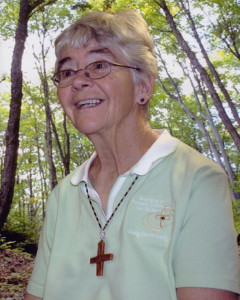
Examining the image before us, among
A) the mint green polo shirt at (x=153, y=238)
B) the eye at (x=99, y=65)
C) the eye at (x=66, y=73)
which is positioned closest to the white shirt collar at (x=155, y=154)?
the mint green polo shirt at (x=153, y=238)

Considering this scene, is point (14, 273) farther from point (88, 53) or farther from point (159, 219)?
point (159, 219)

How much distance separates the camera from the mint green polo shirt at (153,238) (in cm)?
110

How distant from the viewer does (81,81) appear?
5.51ft

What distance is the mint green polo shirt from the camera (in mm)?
1101

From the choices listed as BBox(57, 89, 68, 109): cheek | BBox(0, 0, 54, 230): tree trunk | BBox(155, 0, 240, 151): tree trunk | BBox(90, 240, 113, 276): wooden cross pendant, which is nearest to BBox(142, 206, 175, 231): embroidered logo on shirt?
BBox(90, 240, 113, 276): wooden cross pendant

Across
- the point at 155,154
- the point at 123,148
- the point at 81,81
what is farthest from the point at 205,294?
the point at 81,81

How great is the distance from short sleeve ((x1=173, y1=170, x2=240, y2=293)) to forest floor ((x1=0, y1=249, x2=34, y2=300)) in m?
5.47

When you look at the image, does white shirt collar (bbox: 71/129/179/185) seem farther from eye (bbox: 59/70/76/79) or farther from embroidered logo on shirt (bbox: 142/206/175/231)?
eye (bbox: 59/70/76/79)

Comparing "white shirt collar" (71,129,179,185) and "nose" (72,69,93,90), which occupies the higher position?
"nose" (72,69,93,90)

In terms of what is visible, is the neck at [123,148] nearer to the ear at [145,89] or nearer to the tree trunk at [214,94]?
the ear at [145,89]

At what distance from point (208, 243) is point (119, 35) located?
46.6 inches

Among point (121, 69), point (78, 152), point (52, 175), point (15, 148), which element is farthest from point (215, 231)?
point (78, 152)

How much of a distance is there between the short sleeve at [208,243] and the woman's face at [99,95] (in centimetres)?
66

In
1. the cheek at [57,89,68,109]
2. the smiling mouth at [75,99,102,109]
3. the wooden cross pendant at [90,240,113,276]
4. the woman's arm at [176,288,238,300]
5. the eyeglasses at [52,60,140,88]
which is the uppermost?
the eyeglasses at [52,60,140,88]
